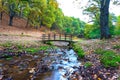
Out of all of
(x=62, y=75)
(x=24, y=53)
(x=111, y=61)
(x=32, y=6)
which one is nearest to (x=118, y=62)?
(x=111, y=61)

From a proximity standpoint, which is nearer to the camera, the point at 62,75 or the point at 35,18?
the point at 62,75

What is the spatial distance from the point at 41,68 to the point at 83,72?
7.84 ft

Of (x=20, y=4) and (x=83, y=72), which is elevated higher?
(x=20, y=4)

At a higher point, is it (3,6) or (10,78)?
(3,6)

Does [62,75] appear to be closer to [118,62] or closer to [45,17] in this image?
[118,62]

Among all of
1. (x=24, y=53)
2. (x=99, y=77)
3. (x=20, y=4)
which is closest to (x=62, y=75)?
(x=99, y=77)

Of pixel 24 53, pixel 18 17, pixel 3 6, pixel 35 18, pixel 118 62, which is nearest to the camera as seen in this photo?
pixel 118 62

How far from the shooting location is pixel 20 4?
43.4 m

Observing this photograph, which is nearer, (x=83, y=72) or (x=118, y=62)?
(x=83, y=72)

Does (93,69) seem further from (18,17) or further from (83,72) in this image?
(18,17)

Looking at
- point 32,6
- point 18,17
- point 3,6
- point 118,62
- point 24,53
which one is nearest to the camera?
point 118,62

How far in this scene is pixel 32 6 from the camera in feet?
156

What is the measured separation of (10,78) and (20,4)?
3672cm

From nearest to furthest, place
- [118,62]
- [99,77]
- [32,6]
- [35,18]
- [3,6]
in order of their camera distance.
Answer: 1. [99,77]
2. [118,62]
3. [3,6]
4. [32,6]
5. [35,18]
